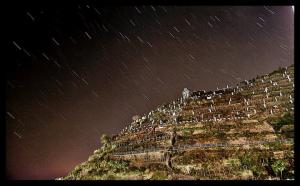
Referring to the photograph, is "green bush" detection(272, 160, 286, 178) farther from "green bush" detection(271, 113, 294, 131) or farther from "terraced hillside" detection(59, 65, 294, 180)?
"green bush" detection(271, 113, 294, 131)

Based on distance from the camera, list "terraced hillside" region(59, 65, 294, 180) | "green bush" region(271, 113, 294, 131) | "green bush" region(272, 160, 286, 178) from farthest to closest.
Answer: "green bush" region(271, 113, 294, 131) → "terraced hillside" region(59, 65, 294, 180) → "green bush" region(272, 160, 286, 178)

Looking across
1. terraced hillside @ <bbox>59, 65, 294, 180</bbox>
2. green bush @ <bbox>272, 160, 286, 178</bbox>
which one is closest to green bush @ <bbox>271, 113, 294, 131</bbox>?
terraced hillside @ <bbox>59, 65, 294, 180</bbox>

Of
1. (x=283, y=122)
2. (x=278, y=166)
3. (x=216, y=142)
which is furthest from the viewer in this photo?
(x=283, y=122)

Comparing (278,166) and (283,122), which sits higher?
(283,122)

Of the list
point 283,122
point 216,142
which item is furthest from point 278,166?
point 283,122

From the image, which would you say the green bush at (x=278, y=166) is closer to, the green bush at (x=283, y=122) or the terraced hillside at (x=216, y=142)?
the terraced hillside at (x=216, y=142)

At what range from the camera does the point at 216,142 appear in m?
23.1

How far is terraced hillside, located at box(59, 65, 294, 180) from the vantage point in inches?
763

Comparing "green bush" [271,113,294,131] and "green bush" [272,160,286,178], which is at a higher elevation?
"green bush" [271,113,294,131]

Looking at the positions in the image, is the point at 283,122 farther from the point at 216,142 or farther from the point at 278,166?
the point at 278,166

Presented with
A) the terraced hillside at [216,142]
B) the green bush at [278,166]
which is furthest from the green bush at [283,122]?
the green bush at [278,166]

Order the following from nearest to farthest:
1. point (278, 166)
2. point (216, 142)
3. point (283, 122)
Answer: point (278, 166) < point (216, 142) < point (283, 122)

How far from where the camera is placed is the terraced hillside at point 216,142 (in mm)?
19391
